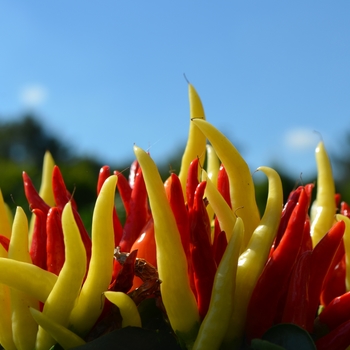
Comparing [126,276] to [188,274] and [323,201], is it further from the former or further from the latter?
[323,201]

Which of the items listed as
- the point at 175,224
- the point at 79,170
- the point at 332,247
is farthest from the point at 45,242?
the point at 79,170

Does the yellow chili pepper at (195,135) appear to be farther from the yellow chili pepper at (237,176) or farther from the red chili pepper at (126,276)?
the red chili pepper at (126,276)

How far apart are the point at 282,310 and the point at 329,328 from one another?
4.0 inches

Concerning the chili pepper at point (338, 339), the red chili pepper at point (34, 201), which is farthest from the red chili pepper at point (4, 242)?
the chili pepper at point (338, 339)

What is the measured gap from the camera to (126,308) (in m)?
0.92

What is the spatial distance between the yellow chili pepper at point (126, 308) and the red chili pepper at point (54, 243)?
0.17 m

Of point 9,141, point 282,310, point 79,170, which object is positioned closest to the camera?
point 282,310

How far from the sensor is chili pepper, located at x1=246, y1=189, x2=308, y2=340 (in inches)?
37.1

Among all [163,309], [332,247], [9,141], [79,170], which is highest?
Result: [332,247]

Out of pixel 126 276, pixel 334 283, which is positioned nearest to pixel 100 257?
pixel 126 276

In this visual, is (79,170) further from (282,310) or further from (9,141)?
(9,141)

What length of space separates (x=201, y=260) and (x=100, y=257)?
17 cm

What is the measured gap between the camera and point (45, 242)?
42.3 inches

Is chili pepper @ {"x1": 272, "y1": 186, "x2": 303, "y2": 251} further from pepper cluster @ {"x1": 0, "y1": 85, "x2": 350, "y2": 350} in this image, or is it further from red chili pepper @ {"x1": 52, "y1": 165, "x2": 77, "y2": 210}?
red chili pepper @ {"x1": 52, "y1": 165, "x2": 77, "y2": 210}
